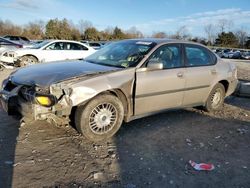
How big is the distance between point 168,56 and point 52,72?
219 cm

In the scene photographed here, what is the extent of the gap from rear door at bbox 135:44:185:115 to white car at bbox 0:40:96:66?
8269 millimetres

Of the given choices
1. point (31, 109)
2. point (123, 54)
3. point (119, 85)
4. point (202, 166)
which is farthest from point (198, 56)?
point (31, 109)

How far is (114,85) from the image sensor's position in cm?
448

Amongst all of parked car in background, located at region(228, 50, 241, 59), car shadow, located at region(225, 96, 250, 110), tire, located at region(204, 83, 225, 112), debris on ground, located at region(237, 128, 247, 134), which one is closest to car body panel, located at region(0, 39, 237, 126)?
tire, located at region(204, 83, 225, 112)

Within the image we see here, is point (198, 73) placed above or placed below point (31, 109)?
above

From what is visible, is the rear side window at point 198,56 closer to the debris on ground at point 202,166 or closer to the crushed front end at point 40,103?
the debris on ground at point 202,166

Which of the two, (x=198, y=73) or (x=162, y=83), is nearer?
(x=162, y=83)

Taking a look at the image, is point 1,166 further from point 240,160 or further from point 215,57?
point 215,57

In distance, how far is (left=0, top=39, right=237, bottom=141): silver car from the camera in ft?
13.5

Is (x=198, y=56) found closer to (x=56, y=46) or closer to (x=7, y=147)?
(x=7, y=147)

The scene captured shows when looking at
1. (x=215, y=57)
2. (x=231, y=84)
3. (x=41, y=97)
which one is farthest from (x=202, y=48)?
(x=41, y=97)

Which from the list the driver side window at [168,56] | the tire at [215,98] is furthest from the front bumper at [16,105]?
the tire at [215,98]

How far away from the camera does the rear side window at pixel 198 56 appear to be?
5.67m

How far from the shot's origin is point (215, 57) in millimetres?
6332
